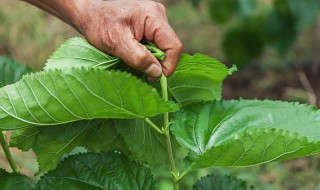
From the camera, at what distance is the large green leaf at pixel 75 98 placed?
3.05 ft

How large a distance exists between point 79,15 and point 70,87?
0.32 meters

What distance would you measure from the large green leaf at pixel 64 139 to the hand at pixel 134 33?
0.15m

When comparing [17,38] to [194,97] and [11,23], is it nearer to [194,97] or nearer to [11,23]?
[11,23]

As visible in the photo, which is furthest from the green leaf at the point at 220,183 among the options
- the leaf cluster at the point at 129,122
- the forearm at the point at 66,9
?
the forearm at the point at 66,9

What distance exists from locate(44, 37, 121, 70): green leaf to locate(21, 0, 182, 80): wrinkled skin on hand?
0.05ft

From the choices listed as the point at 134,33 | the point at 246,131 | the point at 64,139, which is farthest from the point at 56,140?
the point at 246,131

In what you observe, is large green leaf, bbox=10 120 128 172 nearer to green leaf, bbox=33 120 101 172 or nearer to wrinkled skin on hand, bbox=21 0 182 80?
green leaf, bbox=33 120 101 172

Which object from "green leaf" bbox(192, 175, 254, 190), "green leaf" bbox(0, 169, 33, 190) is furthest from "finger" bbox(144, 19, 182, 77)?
"green leaf" bbox(0, 169, 33, 190)

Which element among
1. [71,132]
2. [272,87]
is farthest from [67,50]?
[272,87]

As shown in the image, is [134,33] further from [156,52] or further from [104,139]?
[104,139]

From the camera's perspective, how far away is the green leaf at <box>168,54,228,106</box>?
1140 millimetres

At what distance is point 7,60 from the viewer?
4.60 ft

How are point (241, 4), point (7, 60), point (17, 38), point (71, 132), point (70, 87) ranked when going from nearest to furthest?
point (70, 87), point (71, 132), point (7, 60), point (241, 4), point (17, 38)

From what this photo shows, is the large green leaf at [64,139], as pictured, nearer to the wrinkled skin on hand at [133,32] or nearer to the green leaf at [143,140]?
the green leaf at [143,140]
